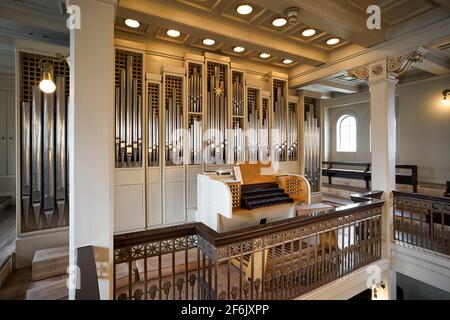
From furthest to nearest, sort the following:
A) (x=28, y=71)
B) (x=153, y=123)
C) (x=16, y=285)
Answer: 1. (x=153, y=123)
2. (x=28, y=71)
3. (x=16, y=285)

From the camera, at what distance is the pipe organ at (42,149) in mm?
3021

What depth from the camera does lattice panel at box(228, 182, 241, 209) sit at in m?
3.15

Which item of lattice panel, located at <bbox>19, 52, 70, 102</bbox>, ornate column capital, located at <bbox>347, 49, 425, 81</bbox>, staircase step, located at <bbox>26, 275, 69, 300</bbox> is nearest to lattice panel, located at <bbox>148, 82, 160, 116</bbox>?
lattice panel, located at <bbox>19, 52, 70, 102</bbox>

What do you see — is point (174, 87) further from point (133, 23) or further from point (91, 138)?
point (91, 138)

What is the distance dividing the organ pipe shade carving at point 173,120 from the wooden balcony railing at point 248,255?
157 centimetres

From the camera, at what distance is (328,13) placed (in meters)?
2.80

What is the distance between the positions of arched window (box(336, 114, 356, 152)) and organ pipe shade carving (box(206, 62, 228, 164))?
20.3 feet

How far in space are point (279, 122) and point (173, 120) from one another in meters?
2.38

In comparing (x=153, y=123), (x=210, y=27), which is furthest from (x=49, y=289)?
(x=210, y=27)

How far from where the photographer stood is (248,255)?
86.8 inches

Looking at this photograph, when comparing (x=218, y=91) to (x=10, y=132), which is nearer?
(x=218, y=91)

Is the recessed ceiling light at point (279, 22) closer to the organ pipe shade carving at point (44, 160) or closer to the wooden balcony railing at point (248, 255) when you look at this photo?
the wooden balcony railing at point (248, 255)

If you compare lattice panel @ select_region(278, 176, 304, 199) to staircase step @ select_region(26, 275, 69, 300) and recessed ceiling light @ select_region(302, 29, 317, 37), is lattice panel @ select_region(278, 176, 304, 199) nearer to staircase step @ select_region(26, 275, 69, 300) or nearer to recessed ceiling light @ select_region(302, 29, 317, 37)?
recessed ceiling light @ select_region(302, 29, 317, 37)
